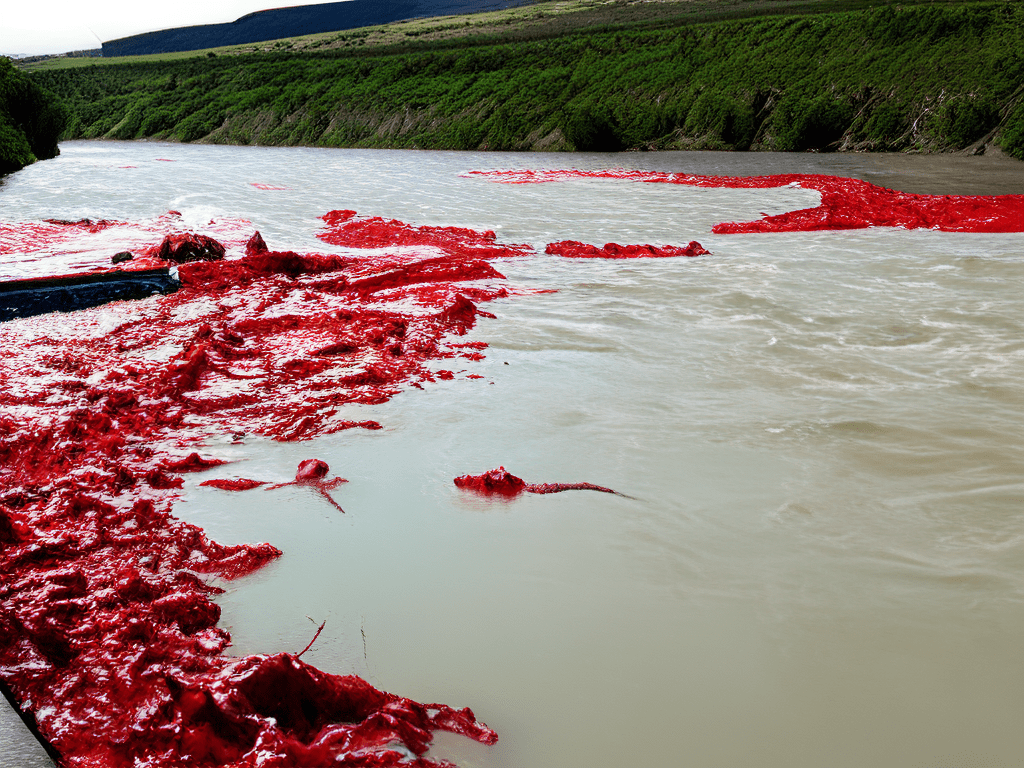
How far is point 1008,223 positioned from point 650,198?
6896 mm

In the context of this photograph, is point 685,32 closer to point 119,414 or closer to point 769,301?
point 769,301

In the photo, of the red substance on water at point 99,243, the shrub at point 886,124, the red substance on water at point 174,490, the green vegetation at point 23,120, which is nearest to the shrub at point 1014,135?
the shrub at point 886,124

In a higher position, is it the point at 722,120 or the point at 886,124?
the point at 722,120

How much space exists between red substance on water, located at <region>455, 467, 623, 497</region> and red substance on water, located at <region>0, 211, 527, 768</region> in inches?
28.1

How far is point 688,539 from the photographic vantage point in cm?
325

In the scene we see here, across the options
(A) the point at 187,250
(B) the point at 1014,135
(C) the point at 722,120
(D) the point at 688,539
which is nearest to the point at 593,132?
(C) the point at 722,120

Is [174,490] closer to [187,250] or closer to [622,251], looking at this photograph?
[187,250]

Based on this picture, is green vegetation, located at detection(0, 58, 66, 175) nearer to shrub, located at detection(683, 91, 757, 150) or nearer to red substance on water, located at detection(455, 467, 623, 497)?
red substance on water, located at detection(455, 467, 623, 497)

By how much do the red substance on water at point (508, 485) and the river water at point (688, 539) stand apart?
8 cm

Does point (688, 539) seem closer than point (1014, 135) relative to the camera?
Yes

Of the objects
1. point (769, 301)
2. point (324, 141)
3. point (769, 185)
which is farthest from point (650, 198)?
point (324, 141)

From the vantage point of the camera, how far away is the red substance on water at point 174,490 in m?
2.17

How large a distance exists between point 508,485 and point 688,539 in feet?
3.03

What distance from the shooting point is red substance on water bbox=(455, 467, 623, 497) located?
367 cm
